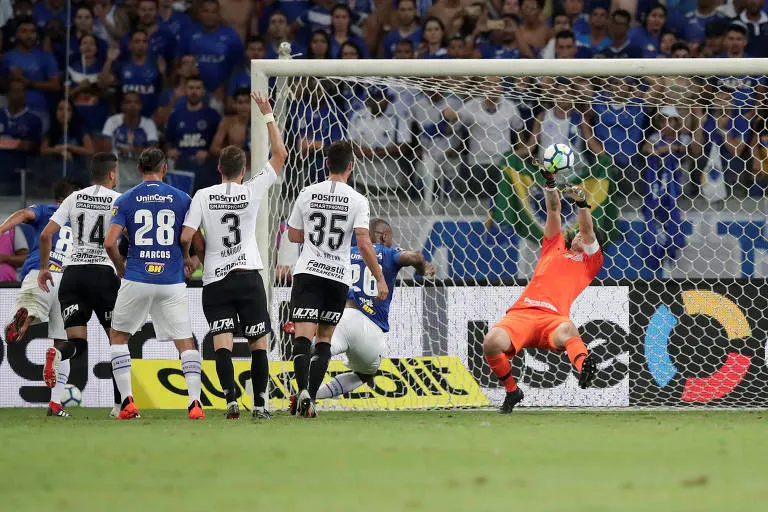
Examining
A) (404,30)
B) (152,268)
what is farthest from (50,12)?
(152,268)

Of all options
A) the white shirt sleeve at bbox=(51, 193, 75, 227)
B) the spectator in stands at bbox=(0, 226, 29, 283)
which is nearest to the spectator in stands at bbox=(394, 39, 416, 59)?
the spectator in stands at bbox=(0, 226, 29, 283)

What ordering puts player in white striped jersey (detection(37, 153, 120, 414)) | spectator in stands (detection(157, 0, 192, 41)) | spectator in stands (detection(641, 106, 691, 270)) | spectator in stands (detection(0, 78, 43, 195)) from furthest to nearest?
1. spectator in stands (detection(157, 0, 192, 41))
2. spectator in stands (detection(0, 78, 43, 195))
3. spectator in stands (detection(641, 106, 691, 270))
4. player in white striped jersey (detection(37, 153, 120, 414))

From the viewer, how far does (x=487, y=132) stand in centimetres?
1241

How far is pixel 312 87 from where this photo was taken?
11.4m

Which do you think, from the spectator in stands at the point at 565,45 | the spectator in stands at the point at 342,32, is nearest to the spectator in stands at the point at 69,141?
the spectator in stands at the point at 342,32

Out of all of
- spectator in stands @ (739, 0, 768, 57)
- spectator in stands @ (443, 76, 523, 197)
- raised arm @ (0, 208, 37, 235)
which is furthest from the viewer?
spectator in stands @ (739, 0, 768, 57)

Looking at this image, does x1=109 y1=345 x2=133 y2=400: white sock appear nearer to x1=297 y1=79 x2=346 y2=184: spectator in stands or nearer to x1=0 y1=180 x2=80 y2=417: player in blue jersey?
x1=0 y1=180 x2=80 y2=417: player in blue jersey

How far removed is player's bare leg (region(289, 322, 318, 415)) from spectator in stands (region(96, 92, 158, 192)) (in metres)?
5.88

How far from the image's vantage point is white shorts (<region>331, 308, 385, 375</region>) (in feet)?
32.4

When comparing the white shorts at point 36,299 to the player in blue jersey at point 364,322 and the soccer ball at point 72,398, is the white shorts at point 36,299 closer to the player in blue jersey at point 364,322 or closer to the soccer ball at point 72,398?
the soccer ball at point 72,398

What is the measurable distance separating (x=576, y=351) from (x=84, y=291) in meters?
3.82

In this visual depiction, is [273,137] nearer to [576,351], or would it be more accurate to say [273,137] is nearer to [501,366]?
[501,366]

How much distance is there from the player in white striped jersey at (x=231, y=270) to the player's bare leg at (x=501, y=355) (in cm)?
165

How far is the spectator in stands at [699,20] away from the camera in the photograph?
48.8 feet
